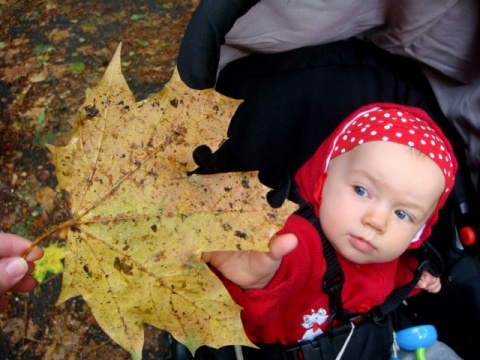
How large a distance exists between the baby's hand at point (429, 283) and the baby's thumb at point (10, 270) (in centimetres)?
125

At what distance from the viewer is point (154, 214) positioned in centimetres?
87

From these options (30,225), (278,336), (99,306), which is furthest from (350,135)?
(30,225)

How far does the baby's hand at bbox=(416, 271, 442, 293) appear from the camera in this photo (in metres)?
1.59

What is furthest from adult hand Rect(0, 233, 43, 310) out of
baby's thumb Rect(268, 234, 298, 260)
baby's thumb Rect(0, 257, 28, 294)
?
baby's thumb Rect(268, 234, 298, 260)

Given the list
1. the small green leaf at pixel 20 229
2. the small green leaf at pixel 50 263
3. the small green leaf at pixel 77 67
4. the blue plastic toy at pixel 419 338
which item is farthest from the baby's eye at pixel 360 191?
the small green leaf at pixel 77 67

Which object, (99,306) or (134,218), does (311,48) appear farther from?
(99,306)

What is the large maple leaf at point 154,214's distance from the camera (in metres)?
0.85

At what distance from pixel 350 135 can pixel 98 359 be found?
4.61 ft

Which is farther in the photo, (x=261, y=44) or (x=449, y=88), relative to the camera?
(x=449, y=88)

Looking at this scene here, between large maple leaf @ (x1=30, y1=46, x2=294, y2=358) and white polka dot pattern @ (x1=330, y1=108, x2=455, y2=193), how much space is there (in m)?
0.69

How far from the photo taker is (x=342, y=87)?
1.67 meters

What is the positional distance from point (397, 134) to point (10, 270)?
1068mm

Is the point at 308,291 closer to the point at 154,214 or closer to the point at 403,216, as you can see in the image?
the point at 403,216


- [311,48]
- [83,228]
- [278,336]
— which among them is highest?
[83,228]
